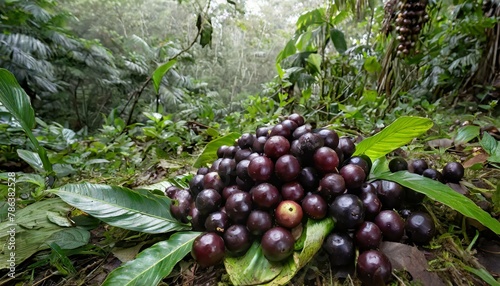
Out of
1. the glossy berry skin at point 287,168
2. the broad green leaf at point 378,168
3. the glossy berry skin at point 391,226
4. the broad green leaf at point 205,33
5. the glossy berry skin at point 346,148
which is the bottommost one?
the glossy berry skin at point 391,226

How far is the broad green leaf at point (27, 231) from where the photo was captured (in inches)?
24.8

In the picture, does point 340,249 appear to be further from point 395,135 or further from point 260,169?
point 395,135

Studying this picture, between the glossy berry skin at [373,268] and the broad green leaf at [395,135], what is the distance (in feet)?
1.09

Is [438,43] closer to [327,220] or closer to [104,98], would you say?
[327,220]

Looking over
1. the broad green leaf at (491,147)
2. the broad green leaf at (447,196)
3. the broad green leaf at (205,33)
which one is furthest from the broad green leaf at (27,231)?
the broad green leaf at (205,33)

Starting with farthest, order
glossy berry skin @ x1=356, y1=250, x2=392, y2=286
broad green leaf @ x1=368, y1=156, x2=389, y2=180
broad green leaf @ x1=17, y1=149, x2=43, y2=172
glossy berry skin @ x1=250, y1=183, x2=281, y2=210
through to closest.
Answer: broad green leaf @ x1=17, y1=149, x2=43, y2=172 → broad green leaf @ x1=368, y1=156, x2=389, y2=180 → glossy berry skin @ x1=250, y1=183, x2=281, y2=210 → glossy berry skin @ x1=356, y1=250, x2=392, y2=286

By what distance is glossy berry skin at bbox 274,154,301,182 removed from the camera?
0.60 metres

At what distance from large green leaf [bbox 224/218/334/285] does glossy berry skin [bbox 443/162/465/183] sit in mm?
396

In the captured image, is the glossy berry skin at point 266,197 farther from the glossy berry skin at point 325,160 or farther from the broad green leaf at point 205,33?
the broad green leaf at point 205,33

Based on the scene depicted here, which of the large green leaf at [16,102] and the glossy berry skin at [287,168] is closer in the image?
the glossy berry skin at [287,168]

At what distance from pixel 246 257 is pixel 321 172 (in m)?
0.25

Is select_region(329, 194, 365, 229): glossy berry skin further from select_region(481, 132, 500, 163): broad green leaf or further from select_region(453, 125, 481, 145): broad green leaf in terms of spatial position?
select_region(453, 125, 481, 145): broad green leaf

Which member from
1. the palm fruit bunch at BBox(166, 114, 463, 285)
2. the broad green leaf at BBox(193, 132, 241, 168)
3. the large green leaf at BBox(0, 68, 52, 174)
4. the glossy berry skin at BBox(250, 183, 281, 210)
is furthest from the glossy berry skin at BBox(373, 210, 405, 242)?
the large green leaf at BBox(0, 68, 52, 174)

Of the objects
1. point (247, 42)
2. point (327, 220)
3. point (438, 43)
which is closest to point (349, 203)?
point (327, 220)
